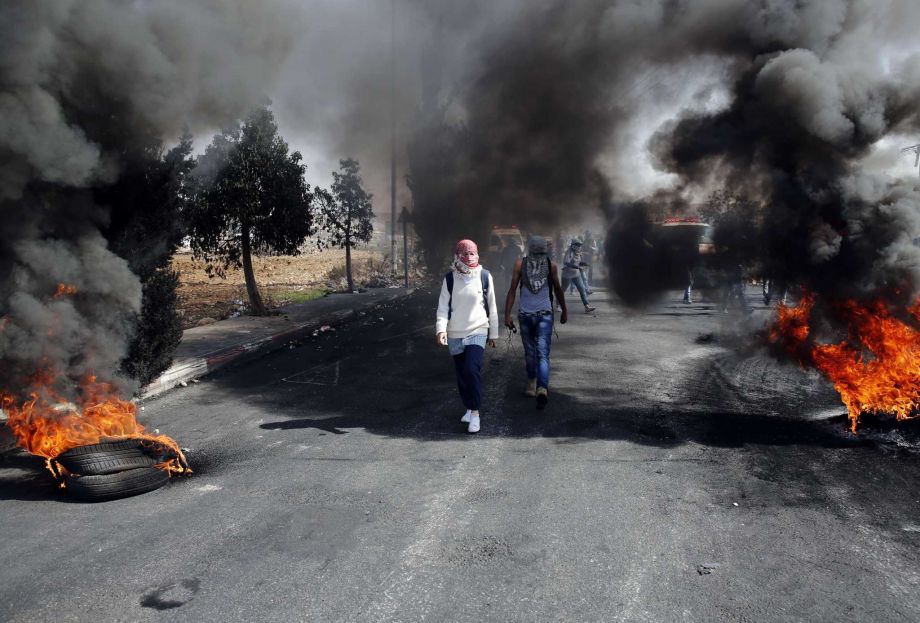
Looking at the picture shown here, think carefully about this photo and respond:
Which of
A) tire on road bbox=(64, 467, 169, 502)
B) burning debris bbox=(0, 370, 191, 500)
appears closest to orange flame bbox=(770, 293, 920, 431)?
burning debris bbox=(0, 370, 191, 500)

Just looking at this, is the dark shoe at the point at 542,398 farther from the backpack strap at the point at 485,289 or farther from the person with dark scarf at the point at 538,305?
the backpack strap at the point at 485,289

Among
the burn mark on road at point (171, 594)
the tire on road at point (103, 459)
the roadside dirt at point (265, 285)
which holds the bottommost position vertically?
the burn mark on road at point (171, 594)

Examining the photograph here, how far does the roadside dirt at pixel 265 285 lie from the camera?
14.7 meters

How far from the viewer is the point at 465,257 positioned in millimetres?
5777

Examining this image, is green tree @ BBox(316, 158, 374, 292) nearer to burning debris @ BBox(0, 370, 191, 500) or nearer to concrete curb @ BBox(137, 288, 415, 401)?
concrete curb @ BBox(137, 288, 415, 401)

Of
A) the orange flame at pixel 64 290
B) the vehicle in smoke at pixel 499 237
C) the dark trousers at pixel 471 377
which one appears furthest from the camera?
the vehicle in smoke at pixel 499 237

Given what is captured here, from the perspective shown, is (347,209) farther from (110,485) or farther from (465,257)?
(110,485)

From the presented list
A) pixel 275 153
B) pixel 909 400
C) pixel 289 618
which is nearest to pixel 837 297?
pixel 909 400

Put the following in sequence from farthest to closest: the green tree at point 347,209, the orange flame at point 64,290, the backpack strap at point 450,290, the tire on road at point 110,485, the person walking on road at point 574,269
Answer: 1. the green tree at point 347,209
2. the person walking on road at point 574,269
3. the backpack strap at point 450,290
4. the orange flame at point 64,290
5. the tire on road at point 110,485

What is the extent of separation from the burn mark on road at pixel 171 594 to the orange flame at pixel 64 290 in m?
2.76

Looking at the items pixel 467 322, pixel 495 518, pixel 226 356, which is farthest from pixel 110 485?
pixel 226 356

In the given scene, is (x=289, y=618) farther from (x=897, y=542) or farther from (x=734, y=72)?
(x=734, y=72)

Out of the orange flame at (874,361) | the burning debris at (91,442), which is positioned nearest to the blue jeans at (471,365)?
the burning debris at (91,442)

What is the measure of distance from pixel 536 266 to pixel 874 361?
3.07 meters
